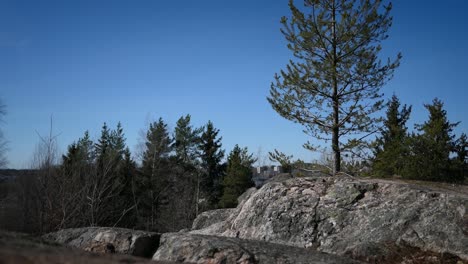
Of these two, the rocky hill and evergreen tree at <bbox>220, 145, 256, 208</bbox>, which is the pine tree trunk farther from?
evergreen tree at <bbox>220, 145, 256, 208</bbox>

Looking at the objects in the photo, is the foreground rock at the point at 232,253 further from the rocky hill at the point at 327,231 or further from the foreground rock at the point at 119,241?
the foreground rock at the point at 119,241

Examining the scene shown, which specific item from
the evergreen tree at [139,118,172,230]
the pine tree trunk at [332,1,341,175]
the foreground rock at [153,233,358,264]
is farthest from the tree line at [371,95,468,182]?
the evergreen tree at [139,118,172,230]

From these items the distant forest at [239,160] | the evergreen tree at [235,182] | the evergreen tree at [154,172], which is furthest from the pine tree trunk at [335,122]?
the evergreen tree at [154,172]

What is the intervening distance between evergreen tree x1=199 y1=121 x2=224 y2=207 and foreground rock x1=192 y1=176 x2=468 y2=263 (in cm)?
2689

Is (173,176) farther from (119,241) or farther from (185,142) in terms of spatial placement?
(119,241)

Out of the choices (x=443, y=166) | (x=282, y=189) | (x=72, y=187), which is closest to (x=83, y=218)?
(x=72, y=187)

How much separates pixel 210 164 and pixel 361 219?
3039 cm

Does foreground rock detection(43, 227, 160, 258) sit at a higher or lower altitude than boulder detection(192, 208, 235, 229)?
higher

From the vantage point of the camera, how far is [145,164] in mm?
35688

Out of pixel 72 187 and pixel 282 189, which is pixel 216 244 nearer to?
pixel 282 189

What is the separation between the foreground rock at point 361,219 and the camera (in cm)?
652

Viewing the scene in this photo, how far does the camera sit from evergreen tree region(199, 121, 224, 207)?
36653 mm

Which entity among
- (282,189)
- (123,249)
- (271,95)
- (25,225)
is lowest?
(25,225)

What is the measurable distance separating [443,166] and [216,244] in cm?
1735
